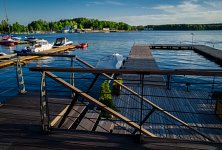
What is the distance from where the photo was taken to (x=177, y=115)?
889cm

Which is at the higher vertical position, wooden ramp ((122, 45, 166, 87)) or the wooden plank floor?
wooden ramp ((122, 45, 166, 87))

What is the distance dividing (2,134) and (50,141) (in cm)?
99

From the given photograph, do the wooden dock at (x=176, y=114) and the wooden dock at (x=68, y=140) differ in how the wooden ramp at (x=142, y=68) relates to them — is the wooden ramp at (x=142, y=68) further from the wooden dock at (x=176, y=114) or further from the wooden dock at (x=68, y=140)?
the wooden dock at (x=68, y=140)

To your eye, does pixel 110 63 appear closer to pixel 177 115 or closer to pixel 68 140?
pixel 177 115

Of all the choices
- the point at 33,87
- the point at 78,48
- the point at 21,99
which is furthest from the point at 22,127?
the point at 78,48

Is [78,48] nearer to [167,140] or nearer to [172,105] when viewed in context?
[172,105]

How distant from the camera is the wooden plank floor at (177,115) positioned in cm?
725

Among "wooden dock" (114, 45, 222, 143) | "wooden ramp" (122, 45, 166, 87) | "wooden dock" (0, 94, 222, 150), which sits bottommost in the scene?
"wooden dock" (114, 45, 222, 143)

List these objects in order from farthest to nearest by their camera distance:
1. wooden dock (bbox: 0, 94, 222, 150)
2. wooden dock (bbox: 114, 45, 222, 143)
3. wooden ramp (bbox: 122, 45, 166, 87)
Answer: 1. wooden ramp (bbox: 122, 45, 166, 87)
2. wooden dock (bbox: 114, 45, 222, 143)
3. wooden dock (bbox: 0, 94, 222, 150)

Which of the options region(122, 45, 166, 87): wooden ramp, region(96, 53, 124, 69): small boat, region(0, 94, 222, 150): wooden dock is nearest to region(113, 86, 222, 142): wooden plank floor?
region(122, 45, 166, 87): wooden ramp

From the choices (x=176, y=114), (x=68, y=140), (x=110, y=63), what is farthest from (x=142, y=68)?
(x=68, y=140)

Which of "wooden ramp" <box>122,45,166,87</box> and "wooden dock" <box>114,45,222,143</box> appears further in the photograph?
"wooden ramp" <box>122,45,166,87</box>

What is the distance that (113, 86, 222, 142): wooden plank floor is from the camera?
7250 millimetres

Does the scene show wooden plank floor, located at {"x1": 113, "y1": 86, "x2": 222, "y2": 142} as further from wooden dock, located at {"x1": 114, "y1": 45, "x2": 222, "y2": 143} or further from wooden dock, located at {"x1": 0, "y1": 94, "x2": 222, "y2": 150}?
wooden dock, located at {"x1": 0, "y1": 94, "x2": 222, "y2": 150}
